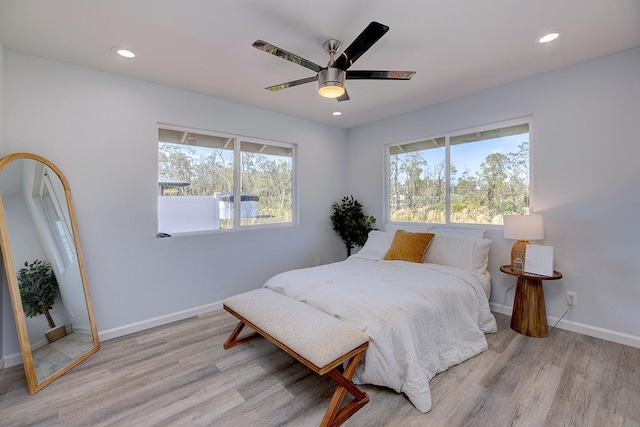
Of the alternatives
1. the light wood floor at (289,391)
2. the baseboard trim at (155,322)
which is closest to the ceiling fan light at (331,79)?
the light wood floor at (289,391)

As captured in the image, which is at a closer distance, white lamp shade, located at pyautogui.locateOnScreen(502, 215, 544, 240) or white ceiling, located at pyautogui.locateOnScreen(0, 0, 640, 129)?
white ceiling, located at pyautogui.locateOnScreen(0, 0, 640, 129)

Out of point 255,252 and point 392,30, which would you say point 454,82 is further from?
point 255,252

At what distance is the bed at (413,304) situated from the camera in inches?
71.8

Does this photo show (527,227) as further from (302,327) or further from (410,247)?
(302,327)

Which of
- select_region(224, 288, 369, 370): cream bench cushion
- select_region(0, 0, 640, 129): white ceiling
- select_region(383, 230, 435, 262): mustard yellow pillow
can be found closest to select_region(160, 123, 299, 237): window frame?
select_region(0, 0, 640, 129): white ceiling

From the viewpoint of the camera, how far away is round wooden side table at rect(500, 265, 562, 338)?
2.62m

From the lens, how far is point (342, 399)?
1613 millimetres

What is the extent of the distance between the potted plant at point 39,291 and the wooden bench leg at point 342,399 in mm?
2284

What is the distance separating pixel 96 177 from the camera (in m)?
2.64

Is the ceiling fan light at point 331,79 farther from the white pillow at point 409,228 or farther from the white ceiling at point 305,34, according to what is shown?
the white pillow at point 409,228

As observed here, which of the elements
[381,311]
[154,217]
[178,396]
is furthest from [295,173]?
[178,396]

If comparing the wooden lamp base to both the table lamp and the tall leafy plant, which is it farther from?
the tall leafy plant

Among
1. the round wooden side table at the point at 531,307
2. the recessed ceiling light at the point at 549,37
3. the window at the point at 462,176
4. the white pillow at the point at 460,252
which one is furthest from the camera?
the window at the point at 462,176

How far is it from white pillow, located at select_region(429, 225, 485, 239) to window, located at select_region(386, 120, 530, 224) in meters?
0.16
